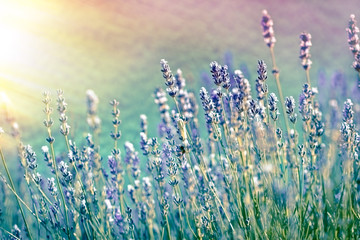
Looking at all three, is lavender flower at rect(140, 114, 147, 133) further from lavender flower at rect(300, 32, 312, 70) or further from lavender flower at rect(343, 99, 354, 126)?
lavender flower at rect(343, 99, 354, 126)

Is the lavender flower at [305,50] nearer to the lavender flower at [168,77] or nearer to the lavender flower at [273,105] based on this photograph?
the lavender flower at [273,105]

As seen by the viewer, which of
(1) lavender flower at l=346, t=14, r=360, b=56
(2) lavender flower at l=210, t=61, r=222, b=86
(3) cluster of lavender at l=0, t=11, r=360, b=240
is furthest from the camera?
(1) lavender flower at l=346, t=14, r=360, b=56

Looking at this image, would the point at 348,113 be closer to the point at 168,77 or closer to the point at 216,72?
the point at 216,72

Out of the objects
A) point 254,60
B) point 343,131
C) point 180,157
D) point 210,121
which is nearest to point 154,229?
point 180,157

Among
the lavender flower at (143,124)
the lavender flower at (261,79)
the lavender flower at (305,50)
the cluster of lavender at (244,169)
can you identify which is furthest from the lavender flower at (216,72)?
the lavender flower at (143,124)

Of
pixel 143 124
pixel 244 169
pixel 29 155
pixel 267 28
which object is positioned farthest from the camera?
pixel 143 124

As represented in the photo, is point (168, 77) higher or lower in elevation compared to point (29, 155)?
higher

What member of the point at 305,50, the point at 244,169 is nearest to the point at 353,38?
the point at 305,50

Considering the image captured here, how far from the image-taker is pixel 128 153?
8.05 ft

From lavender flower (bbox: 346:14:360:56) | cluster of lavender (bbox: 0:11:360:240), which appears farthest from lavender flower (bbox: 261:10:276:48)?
lavender flower (bbox: 346:14:360:56)

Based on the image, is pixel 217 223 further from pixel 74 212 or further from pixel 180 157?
pixel 74 212

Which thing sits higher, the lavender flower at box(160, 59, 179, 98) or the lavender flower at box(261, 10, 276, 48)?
the lavender flower at box(261, 10, 276, 48)

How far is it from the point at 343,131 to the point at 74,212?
121 cm

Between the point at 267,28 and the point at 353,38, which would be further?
the point at 353,38
